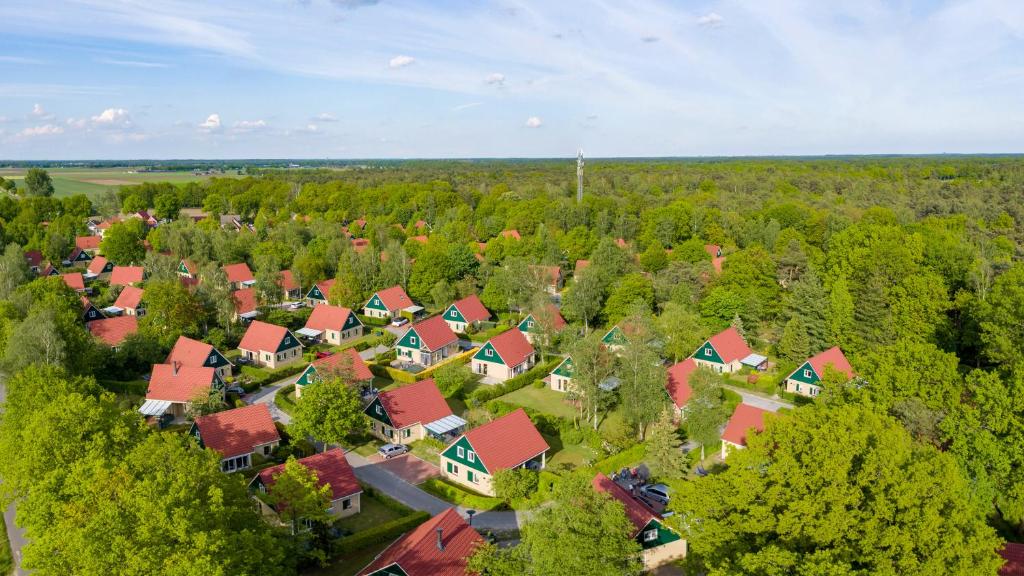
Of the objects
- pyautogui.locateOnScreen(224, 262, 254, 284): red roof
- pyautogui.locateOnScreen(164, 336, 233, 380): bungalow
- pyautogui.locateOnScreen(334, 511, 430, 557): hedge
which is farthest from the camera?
pyautogui.locateOnScreen(224, 262, 254, 284): red roof

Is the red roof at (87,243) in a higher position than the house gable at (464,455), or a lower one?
higher

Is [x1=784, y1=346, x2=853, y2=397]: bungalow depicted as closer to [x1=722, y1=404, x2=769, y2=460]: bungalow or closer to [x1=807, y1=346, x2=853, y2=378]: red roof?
[x1=807, y1=346, x2=853, y2=378]: red roof

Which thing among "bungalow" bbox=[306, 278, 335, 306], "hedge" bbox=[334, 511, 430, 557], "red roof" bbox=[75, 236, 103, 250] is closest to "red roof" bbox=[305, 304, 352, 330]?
"bungalow" bbox=[306, 278, 335, 306]

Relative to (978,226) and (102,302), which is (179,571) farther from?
(978,226)

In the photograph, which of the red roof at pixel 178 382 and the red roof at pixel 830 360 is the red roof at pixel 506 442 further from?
the red roof at pixel 830 360

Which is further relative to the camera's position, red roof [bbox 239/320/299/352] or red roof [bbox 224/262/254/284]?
red roof [bbox 224/262/254/284]

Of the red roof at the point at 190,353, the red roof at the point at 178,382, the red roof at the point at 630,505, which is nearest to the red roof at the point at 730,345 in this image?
the red roof at the point at 630,505
